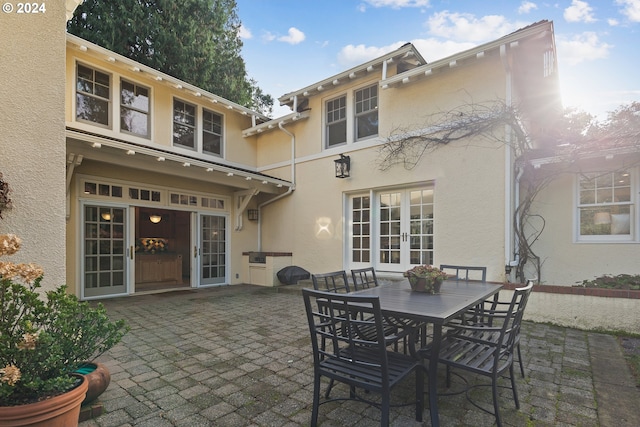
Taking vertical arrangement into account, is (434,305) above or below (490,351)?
above

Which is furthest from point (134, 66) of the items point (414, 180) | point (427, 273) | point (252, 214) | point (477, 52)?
point (427, 273)

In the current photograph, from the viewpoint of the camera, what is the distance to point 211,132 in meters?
8.28

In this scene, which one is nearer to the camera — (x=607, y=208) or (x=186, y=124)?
(x=607, y=208)

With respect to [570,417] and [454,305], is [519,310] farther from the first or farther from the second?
[570,417]

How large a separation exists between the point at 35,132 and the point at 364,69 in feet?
19.0

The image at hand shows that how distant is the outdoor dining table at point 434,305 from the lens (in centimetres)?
200

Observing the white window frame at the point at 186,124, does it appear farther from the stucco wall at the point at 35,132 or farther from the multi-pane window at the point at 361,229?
the stucco wall at the point at 35,132

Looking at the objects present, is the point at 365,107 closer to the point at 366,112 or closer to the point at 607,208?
the point at 366,112

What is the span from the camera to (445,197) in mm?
5883

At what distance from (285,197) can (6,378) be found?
7.13 metres

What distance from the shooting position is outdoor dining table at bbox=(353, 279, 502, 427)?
2.00 metres

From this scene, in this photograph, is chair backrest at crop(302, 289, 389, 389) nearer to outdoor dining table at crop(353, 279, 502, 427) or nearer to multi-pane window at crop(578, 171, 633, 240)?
Answer: outdoor dining table at crop(353, 279, 502, 427)

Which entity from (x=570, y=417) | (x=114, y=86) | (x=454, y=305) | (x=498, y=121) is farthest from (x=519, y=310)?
(x=114, y=86)

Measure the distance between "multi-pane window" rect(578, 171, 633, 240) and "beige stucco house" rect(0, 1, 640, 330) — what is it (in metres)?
0.02
